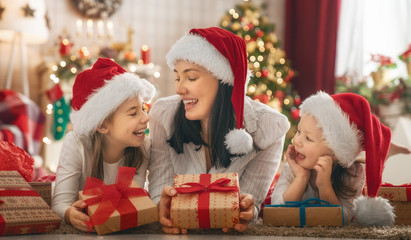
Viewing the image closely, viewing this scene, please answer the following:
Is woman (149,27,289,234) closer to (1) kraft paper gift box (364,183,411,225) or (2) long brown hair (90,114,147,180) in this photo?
(2) long brown hair (90,114,147,180)

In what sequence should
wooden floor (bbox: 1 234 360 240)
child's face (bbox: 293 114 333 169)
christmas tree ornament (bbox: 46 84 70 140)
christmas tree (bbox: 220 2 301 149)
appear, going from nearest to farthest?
wooden floor (bbox: 1 234 360 240), child's face (bbox: 293 114 333 169), christmas tree ornament (bbox: 46 84 70 140), christmas tree (bbox: 220 2 301 149)

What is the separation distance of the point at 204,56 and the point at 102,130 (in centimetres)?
49

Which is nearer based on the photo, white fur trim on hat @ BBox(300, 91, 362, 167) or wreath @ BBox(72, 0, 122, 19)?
white fur trim on hat @ BBox(300, 91, 362, 167)

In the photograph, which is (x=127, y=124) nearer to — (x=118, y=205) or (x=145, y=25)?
(x=118, y=205)

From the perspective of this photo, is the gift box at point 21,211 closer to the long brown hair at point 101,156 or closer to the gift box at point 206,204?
the long brown hair at point 101,156

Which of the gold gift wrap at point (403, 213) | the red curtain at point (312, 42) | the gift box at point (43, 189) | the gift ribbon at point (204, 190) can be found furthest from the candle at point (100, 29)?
the gold gift wrap at point (403, 213)

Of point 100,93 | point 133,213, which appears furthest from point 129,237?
point 100,93

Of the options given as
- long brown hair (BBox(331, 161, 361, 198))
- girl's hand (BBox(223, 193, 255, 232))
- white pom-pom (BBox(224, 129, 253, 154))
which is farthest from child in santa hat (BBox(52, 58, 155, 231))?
long brown hair (BBox(331, 161, 361, 198))

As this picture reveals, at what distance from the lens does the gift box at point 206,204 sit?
1402mm

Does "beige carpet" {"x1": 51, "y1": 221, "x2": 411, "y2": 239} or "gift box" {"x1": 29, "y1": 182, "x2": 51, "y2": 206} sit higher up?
"gift box" {"x1": 29, "y1": 182, "x2": 51, "y2": 206}

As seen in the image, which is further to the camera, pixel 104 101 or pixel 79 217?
pixel 104 101

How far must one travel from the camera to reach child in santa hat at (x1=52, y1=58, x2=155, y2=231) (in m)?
1.74

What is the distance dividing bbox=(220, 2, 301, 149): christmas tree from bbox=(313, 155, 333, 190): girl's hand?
9.77ft

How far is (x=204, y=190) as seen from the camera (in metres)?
1.47
